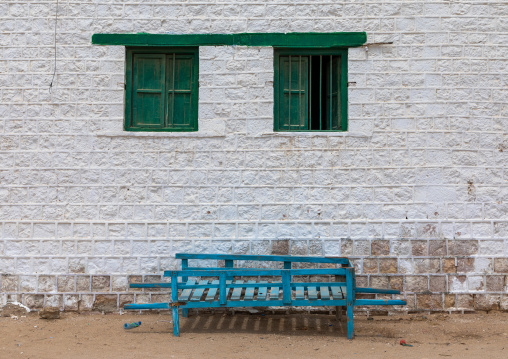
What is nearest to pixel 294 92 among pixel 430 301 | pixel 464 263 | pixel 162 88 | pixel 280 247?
pixel 162 88

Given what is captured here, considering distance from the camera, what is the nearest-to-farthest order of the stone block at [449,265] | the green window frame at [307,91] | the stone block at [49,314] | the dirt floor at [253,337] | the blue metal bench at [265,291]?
the dirt floor at [253,337], the blue metal bench at [265,291], the stone block at [49,314], the stone block at [449,265], the green window frame at [307,91]

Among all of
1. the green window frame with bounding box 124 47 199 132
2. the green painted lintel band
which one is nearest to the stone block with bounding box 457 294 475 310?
the green painted lintel band

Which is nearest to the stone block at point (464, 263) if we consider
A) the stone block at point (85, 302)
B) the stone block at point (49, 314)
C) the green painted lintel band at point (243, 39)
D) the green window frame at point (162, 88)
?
the green painted lintel band at point (243, 39)

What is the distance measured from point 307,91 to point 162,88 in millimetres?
1858

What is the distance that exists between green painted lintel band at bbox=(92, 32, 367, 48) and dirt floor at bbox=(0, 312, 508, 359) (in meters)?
3.36

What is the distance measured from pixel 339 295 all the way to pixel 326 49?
307 centimetres

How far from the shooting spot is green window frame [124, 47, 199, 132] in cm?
670

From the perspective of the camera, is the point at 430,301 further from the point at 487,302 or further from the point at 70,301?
the point at 70,301

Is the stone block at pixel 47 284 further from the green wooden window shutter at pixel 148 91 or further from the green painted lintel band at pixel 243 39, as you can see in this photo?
the green painted lintel band at pixel 243 39

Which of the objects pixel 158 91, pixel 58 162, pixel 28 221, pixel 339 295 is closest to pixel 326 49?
pixel 158 91

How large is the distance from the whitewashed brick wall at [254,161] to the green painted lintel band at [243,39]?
94mm

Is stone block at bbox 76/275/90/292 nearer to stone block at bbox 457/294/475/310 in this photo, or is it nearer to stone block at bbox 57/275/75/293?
stone block at bbox 57/275/75/293

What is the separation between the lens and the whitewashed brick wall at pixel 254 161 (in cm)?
643

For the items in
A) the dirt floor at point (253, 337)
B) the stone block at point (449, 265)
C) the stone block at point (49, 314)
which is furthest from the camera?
the stone block at point (449, 265)
